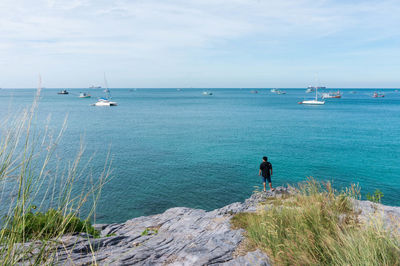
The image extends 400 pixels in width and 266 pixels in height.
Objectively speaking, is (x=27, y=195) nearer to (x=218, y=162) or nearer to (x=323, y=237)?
(x=323, y=237)

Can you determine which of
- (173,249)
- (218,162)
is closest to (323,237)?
(173,249)

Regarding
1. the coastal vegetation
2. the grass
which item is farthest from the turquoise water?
the grass

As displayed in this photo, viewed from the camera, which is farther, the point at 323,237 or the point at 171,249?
the point at 171,249

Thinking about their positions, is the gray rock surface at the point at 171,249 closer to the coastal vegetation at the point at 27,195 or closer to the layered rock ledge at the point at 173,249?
the layered rock ledge at the point at 173,249

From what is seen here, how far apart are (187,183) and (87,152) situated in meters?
15.1

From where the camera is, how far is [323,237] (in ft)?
16.3

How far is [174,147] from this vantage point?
3350 centimetres

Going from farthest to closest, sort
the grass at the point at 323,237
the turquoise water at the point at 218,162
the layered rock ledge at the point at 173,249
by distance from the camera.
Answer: the turquoise water at the point at 218,162 < the layered rock ledge at the point at 173,249 < the grass at the point at 323,237

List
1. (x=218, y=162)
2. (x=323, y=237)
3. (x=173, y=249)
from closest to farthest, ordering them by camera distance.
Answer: (x=323, y=237), (x=173, y=249), (x=218, y=162)

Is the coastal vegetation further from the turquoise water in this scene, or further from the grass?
the turquoise water

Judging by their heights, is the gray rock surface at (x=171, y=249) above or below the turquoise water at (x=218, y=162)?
above

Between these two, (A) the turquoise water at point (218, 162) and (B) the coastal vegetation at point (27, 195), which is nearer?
(B) the coastal vegetation at point (27, 195)

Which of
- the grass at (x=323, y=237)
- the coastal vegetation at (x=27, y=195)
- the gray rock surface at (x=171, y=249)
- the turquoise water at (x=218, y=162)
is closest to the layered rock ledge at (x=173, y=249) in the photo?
the gray rock surface at (x=171, y=249)

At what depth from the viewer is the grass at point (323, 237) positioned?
4215 millimetres
